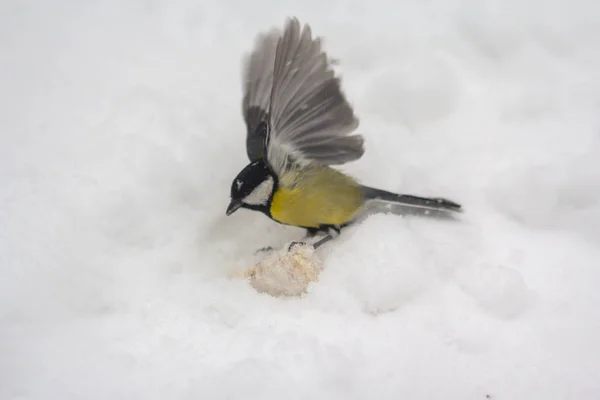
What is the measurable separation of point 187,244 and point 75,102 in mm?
643

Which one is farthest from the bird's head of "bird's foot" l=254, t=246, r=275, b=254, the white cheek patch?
"bird's foot" l=254, t=246, r=275, b=254

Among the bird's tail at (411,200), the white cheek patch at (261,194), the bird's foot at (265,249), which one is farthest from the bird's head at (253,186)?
the bird's tail at (411,200)

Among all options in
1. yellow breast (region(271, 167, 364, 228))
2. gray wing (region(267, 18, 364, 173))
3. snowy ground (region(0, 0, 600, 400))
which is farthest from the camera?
yellow breast (region(271, 167, 364, 228))

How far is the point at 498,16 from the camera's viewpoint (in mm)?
1971

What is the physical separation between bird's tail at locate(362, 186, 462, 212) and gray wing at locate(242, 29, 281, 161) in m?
0.32

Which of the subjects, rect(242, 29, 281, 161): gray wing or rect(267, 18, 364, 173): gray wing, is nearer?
rect(267, 18, 364, 173): gray wing

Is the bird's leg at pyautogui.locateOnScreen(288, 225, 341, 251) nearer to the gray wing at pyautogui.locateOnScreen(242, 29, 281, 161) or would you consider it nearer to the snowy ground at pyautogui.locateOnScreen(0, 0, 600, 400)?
the snowy ground at pyautogui.locateOnScreen(0, 0, 600, 400)

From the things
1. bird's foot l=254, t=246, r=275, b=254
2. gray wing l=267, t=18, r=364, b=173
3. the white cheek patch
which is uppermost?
gray wing l=267, t=18, r=364, b=173

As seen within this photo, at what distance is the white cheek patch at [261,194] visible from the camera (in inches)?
56.9

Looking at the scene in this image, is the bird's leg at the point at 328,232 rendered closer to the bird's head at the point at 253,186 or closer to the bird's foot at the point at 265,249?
the bird's foot at the point at 265,249

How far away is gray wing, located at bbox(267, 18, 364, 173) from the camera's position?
1.37 m

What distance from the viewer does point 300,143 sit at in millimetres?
1444

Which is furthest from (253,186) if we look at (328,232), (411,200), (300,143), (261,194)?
(411,200)

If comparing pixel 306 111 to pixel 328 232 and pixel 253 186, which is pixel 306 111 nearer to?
pixel 253 186
